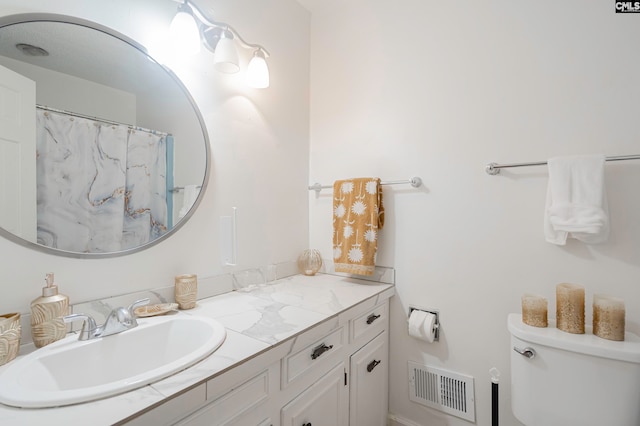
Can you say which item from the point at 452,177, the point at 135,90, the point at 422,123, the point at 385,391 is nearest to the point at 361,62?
the point at 422,123

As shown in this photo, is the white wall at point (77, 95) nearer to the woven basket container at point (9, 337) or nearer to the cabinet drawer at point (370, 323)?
the woven basket container at point (9, 337)

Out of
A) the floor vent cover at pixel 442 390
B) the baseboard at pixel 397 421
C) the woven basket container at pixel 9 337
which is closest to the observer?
the woven basket container at pixel 9 337

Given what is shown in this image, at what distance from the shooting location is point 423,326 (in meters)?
1.48

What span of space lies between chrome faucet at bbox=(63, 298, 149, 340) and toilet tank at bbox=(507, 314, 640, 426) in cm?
140

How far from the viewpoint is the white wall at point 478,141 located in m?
1.16

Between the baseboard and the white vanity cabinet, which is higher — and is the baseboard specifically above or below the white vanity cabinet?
below

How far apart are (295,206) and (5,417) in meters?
1.45

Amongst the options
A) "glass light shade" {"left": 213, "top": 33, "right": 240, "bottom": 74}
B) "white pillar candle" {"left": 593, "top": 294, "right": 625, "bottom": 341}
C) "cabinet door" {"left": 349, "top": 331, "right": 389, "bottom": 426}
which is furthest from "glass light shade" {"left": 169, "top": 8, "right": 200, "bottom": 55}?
"white pillar candle" {"left": 593, "top": 294, "right": 625, "bottom": 341}

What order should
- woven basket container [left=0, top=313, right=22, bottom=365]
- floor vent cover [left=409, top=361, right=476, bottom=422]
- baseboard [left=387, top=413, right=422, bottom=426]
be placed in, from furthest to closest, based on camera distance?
baseboard [left=387, top=413, right=422, bottom=426], floor vent cover [left=409, top=361, right=476, bottom=422], woven basket container [left=0, top=313, right=22, bottom=365]

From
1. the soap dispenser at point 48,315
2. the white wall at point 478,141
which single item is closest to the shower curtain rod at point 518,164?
the white wall at point 478,141

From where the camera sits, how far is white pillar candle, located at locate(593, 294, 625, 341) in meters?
1.03

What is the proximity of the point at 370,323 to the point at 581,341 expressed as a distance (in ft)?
2.58

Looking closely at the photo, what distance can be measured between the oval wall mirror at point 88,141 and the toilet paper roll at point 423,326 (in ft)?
3.95
